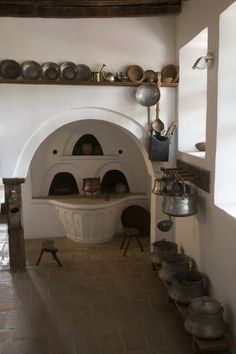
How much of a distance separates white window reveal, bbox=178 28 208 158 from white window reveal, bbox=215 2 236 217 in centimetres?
115

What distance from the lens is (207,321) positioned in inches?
126

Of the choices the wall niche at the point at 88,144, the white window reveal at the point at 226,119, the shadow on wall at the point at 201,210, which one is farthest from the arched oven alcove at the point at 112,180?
the white window reveal at the point at 226,119

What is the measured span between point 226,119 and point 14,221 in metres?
3.17

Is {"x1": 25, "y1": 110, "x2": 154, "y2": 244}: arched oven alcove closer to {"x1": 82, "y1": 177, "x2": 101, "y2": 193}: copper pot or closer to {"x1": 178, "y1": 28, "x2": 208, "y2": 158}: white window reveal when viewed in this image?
{"x1": 82, "y1": 177, "x2": 101, "y2": 193}: copper pot

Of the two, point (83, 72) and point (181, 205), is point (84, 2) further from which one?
point (181, 205)

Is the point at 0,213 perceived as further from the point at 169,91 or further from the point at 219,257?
the point at 219,257

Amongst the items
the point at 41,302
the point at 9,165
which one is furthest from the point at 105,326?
the point at 9,165

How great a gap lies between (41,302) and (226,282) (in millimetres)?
2235

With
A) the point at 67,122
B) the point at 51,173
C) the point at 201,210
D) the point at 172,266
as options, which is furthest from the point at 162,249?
the point at 51,173

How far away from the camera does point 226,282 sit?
3.45 metres

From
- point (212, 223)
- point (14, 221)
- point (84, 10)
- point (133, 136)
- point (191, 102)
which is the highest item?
point (84, 10)

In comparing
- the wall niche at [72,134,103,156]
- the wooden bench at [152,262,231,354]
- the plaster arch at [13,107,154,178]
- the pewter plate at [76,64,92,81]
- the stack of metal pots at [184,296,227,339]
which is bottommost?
the wooden bench at [152,262,231,354]

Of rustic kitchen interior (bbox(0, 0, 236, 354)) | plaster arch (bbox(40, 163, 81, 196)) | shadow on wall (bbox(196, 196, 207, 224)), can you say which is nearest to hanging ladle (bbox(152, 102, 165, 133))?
rustic kitchen interior (bbox(0, 0, 236, 354))

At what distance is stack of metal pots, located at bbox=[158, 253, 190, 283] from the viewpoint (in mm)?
4273
